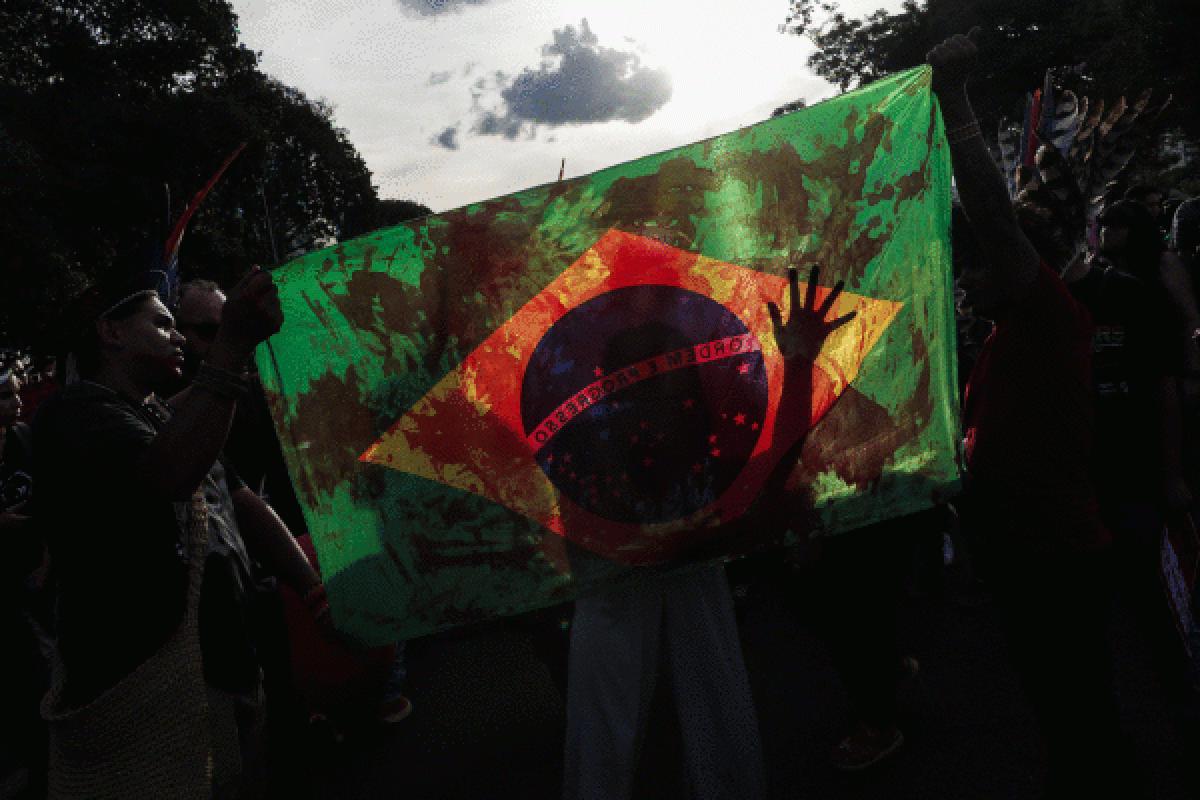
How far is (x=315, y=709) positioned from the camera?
13.4 ft

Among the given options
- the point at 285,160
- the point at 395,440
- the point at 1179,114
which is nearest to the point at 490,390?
the point at 395,440

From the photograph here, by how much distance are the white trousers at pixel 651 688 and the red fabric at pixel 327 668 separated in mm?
1559

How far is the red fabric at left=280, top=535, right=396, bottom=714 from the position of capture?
11.7 feet

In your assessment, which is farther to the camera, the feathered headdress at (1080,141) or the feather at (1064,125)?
the feather at (1064,125)

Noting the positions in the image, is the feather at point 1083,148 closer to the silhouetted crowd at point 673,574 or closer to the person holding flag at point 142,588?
the silhouetted crowd at point 673,574

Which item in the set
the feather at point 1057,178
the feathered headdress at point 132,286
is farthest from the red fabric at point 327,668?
the feather at point 1057,178

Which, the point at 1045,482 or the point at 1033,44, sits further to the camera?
the point at 1033,44

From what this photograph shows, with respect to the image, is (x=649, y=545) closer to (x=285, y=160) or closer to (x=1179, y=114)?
(x=1179, y=114)

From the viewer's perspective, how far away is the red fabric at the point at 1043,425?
2133 millimetres

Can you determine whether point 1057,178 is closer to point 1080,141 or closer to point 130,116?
point 1080,141

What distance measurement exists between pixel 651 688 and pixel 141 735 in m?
1.35

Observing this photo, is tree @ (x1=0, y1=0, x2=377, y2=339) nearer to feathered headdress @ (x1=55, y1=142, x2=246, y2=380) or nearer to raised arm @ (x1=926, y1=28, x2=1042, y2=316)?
feathered headdress @ (x1=55, y1=142, x2=246, y2=380)

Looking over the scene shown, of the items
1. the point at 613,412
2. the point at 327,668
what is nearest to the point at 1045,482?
the point at 613,412

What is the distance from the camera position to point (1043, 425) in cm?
219
